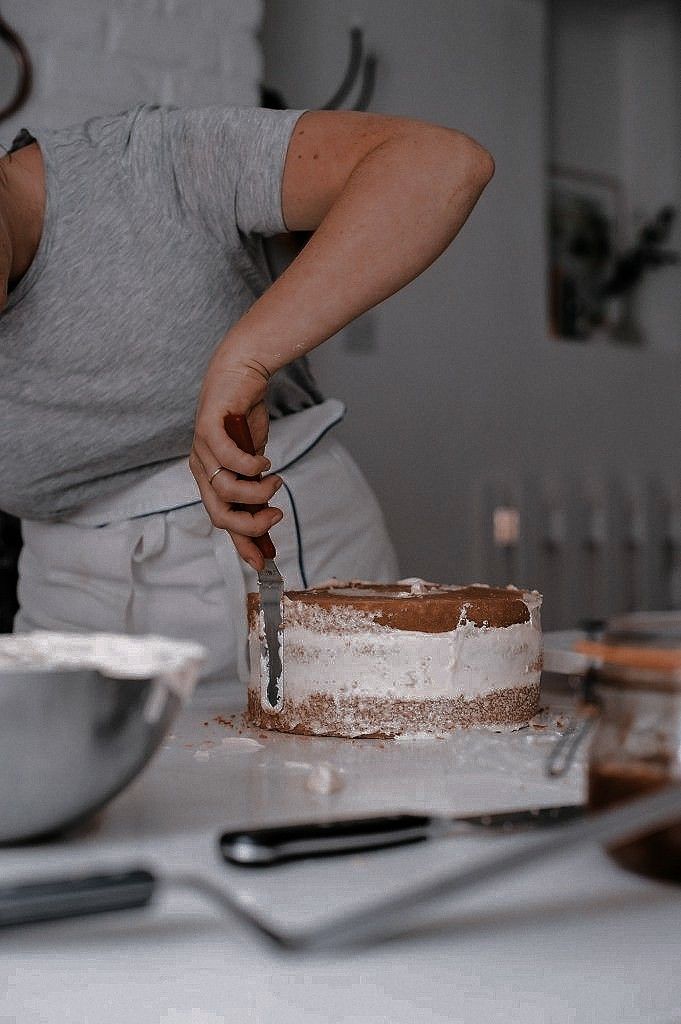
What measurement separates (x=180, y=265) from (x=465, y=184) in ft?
1.12

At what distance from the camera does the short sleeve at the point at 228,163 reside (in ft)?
3.71

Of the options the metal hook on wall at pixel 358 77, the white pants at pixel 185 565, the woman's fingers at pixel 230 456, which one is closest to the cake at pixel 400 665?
the woman's fingers at pixel 230 456

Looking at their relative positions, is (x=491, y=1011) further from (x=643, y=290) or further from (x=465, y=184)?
(x=643, y=290)

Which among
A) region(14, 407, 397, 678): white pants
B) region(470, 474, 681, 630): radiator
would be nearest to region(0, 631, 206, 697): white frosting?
region(14, 407, 397, 678): white pants

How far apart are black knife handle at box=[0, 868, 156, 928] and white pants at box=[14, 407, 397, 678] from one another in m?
0.81

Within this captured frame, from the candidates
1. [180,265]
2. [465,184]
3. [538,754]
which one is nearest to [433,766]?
[538,754]

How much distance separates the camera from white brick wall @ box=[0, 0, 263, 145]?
6.95ft

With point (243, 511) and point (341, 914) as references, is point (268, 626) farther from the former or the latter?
point (341, 914)

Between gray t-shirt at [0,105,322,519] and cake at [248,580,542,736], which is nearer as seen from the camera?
cake at [248,580,542,736]

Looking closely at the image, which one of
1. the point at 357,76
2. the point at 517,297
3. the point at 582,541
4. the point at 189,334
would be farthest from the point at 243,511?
the point at 582,541

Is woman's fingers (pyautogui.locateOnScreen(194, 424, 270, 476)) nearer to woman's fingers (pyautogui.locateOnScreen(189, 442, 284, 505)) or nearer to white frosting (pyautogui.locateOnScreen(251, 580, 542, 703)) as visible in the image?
woman's fingers (pyautogui.locateOnScreen(189, 442, 284, 505))

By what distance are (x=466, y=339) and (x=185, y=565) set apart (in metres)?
1.93

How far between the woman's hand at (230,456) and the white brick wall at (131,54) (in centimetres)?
135

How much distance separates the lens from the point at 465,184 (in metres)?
1.06
